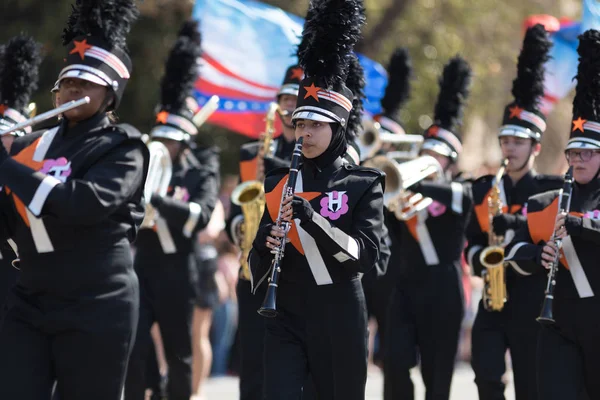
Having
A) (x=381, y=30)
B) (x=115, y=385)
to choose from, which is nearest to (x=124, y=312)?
(x=115, y=385)

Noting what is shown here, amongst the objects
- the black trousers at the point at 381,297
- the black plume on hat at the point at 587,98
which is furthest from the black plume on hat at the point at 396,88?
the black plume on hat at the point at 587,98

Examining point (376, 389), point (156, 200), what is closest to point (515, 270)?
point (156, 200)

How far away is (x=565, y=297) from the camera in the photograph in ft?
25.0

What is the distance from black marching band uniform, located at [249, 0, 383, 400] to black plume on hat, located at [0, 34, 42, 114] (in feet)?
11.7

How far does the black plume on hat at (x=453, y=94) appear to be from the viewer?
426 inches

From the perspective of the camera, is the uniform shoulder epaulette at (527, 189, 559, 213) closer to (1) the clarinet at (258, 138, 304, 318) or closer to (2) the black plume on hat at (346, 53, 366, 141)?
(2) the black plume on hat at (346, 53, 366, 141)

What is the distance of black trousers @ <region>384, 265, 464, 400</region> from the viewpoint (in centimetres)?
921

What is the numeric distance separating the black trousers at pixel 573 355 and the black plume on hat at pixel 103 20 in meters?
3.26

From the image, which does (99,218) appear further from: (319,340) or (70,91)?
(319,340)

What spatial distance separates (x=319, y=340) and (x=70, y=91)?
1.89 m

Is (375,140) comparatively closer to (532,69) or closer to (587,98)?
(532,69)

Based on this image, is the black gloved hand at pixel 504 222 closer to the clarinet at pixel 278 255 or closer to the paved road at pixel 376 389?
the clarinet at pixel 278 255

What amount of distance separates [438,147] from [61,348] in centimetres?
500

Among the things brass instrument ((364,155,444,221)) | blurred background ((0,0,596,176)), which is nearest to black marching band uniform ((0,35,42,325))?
brass instrument ((364,155,444,221))
